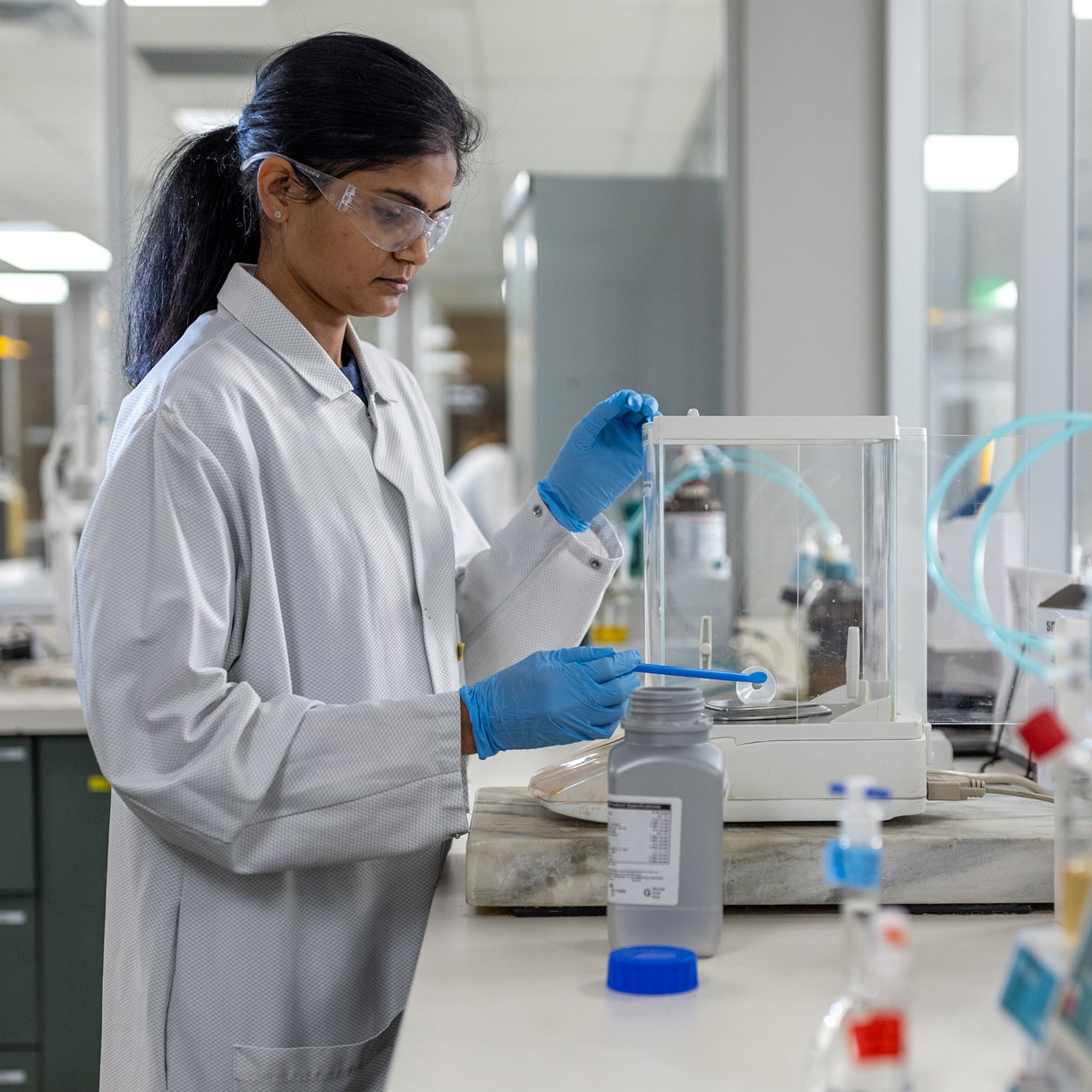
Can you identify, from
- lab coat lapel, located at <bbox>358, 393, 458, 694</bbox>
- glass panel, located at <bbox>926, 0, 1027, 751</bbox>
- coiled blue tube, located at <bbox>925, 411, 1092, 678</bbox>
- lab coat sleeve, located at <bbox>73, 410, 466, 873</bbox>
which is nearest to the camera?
coiled blue tube, located at <bbox>925, 411, 1092, 678</bbox>

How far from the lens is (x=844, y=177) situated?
118 inches

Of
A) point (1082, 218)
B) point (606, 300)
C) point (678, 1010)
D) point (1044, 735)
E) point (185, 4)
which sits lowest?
point (678, 1010)

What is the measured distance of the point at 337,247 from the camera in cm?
127

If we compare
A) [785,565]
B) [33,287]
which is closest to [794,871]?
[785,565]

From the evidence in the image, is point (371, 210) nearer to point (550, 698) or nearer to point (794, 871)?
point (550, 698)

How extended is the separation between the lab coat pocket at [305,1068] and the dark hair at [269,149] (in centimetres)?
77

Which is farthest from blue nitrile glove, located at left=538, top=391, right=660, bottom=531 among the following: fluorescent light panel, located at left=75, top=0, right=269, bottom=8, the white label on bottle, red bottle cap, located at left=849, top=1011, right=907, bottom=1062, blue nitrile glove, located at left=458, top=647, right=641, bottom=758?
fluorescent light panel, located at left=75, top=0, right=269, bottom=8

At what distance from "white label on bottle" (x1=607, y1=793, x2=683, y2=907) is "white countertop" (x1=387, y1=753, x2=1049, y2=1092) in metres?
0.08

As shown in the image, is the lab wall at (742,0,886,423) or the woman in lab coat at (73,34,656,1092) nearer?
the woman in lab coat at (73,34,656,1092)

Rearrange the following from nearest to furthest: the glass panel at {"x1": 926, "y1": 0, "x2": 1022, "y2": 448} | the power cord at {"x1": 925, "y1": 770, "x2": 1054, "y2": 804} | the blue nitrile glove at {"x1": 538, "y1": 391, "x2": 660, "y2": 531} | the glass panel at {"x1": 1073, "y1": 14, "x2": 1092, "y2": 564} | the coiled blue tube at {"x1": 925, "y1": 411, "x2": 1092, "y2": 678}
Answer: the coiled blue tube at {"x1": 925, "y1": 411, "x2": 1092, "y2": 678} → the power cord at {"x1": 925, "y1": 770, "x2": 1054, "y2": 804} → the blue nitrile glove at {"x1": 538, "y1": 391, "x2": 660, "y2": 531} → the glass panel at {"x1": 1073, "y1": 14, "x2": 1092, "y2": 564} → the glass panel at {"x1": 926, "y1": 0, "x2": 1022, "y2": 448}

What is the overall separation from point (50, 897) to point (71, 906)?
4 cm

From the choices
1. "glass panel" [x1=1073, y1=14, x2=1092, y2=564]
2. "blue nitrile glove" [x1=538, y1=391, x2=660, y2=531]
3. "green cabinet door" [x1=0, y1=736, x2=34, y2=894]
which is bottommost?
"green cabinet door" [x1=0, y1=736, x2=34, y2=894]

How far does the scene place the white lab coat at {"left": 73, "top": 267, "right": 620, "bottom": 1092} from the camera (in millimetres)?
1067

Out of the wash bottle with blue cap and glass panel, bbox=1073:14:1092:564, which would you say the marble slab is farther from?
glass panel, bbox=1073:14:1092:564
